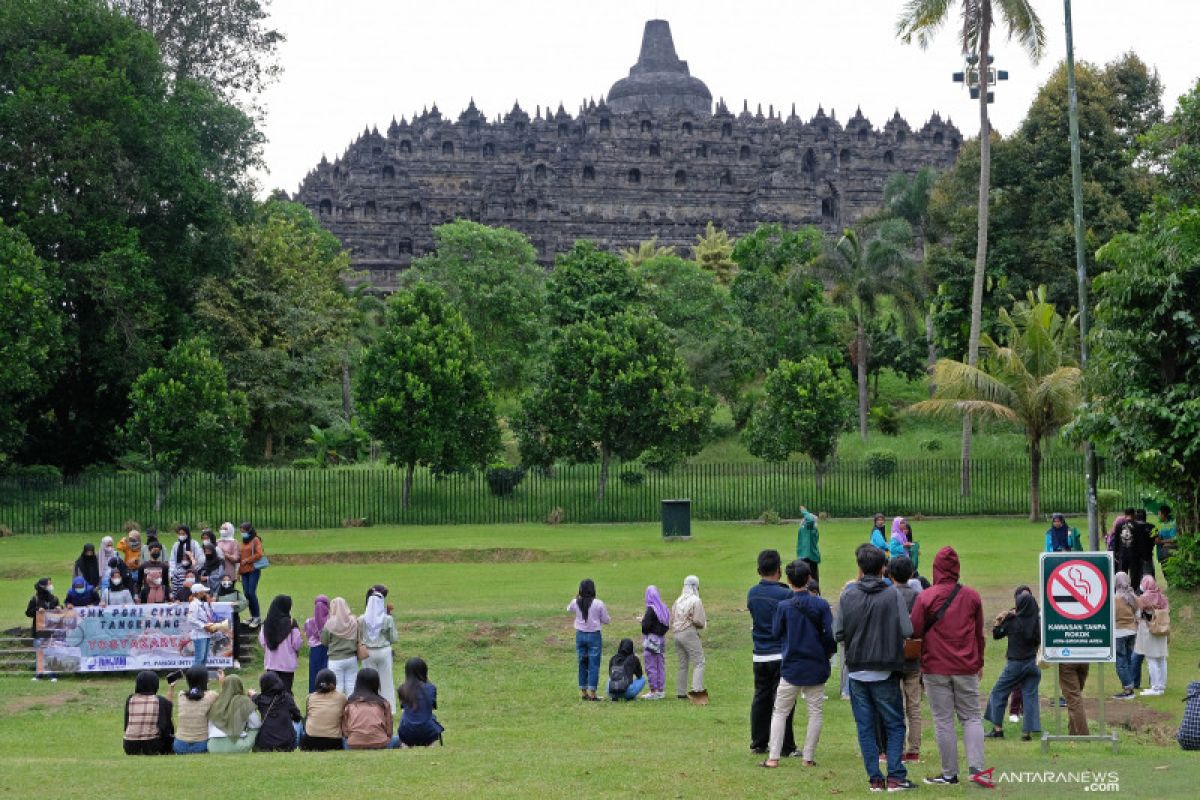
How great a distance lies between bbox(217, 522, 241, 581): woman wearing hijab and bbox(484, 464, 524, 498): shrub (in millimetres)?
16437

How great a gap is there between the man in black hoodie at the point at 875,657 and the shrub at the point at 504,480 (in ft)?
85.6

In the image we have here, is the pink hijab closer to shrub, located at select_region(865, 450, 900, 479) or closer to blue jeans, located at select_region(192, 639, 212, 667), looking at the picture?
blue jeans, located at select_region(192, 639, 212, 667)


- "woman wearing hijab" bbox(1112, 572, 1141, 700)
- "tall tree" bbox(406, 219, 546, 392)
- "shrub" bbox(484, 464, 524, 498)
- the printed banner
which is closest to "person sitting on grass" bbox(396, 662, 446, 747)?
the printed banner

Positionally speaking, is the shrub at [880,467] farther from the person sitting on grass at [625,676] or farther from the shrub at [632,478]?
the person sitting on grass at [625,676]

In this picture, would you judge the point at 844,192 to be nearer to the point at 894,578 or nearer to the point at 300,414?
the point at 300,414

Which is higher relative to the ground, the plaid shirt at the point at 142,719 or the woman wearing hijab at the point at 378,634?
the woman wearing hijab at the point at 378,634

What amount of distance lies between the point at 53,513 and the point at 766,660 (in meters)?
26.4

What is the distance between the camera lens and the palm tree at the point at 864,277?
47.1 meters

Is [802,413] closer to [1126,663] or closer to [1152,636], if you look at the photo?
[1152,636]

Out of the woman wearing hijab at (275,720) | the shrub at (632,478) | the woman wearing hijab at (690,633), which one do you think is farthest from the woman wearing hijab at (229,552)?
the shrub at (632,478)

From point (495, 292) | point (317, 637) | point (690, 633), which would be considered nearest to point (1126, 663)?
point (690, 633)

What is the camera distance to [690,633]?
579 inches

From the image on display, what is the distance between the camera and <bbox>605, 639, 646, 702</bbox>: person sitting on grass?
15.3 metres

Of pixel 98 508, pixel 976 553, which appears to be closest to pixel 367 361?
pixel 98 508
